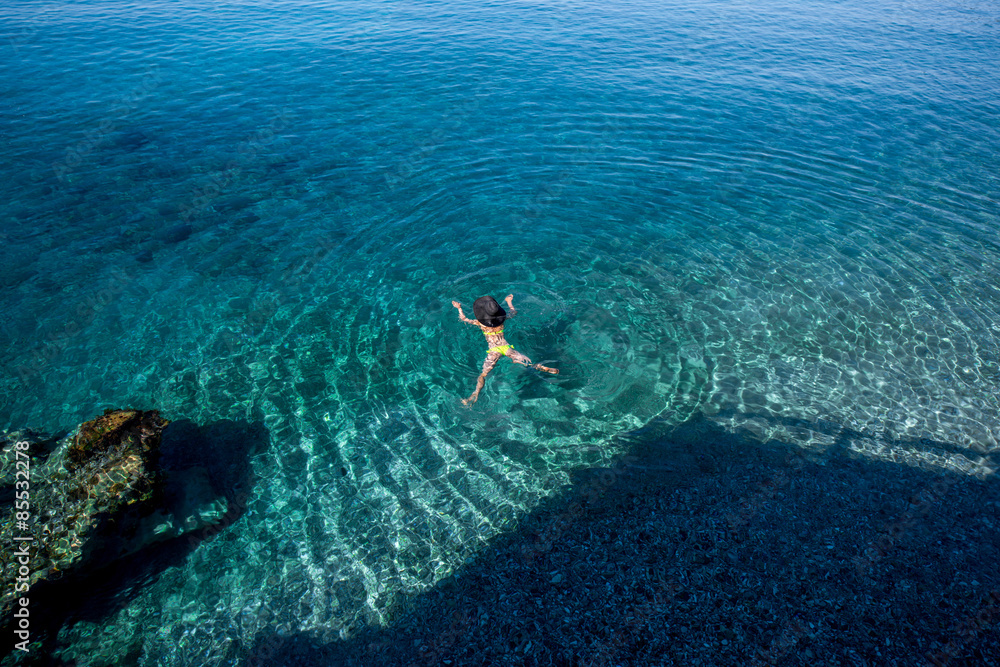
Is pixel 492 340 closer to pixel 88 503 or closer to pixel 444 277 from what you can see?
pixel 444 277

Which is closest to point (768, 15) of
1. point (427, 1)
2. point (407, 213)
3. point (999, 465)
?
point (427, 1)

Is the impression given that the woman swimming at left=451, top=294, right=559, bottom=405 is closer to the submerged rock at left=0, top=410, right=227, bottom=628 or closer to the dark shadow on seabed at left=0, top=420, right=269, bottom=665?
the dark shadow on seabed at left=0, top=420, right=269, bottom=665

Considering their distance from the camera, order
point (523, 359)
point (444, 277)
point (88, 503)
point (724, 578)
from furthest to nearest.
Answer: point (444, 277), point (523, 359), point (88, 503), point (724, 578)

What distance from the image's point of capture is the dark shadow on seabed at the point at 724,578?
7992mm

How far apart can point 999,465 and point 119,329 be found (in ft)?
73.1

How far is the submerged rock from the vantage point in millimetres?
8836

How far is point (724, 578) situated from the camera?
884 cm
